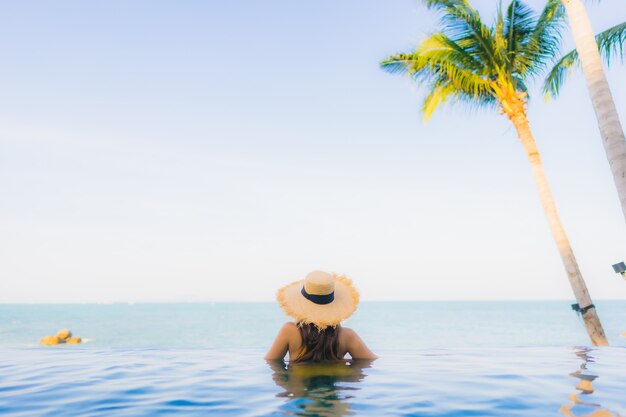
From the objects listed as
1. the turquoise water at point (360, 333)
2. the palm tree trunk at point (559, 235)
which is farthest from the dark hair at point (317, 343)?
the turquoise water at point (360, 333)

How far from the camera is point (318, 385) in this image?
14.9 ft

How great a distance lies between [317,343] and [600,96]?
6.95m

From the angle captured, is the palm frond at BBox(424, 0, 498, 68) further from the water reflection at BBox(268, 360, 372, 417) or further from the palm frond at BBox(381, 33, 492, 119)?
the water reflection at BBox(268, 360, 372, 417)

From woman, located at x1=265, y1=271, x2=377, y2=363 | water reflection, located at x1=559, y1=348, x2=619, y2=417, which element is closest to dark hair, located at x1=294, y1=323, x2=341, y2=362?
woman, located at x1=265, y1=271, x2=377, y2=363

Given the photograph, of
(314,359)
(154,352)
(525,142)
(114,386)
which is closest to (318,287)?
(314,359)

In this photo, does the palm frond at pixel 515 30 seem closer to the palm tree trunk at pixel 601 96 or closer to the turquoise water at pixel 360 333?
the palm tree trunk at pixel 601 96

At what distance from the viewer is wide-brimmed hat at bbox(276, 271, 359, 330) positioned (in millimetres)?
5109

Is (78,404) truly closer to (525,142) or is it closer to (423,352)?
(423,352)

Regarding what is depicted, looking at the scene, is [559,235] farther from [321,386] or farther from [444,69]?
[321,386]

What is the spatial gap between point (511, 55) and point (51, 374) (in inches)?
539

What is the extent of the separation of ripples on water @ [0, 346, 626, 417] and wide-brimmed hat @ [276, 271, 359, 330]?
64 centimetres

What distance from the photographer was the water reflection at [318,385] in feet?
11.7

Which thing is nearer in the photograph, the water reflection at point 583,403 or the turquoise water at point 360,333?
the water reflection at point 583,403

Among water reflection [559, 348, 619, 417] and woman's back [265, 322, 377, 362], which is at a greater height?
woman's back [265, 322, 377, 362]
